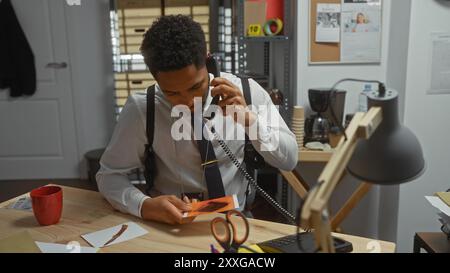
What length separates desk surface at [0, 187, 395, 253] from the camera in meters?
1.03

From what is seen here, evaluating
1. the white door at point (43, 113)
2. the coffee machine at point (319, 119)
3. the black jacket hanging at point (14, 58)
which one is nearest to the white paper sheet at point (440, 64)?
the coffee machine at point (319, 119)

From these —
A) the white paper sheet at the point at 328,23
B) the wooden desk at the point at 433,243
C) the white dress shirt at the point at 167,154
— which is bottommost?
the wooden desk at the point at 433,243

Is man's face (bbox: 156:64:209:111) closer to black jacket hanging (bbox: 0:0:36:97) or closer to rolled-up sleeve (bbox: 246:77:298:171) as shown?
rolled-up sleeve (bbox: 246:77:298:171)

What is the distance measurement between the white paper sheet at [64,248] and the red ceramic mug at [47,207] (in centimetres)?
11

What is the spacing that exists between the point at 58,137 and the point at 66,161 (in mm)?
239

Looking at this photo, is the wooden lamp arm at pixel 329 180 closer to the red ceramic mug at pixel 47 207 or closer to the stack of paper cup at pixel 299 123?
the red ceramic mug at pixel 47 207

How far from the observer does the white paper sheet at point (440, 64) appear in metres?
2.08

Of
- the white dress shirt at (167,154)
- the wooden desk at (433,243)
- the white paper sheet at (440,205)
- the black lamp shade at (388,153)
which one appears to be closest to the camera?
the black lamp shade at (388,153)

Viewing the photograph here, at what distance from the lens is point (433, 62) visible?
2.11 metres

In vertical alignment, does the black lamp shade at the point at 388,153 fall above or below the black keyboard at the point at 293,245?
above

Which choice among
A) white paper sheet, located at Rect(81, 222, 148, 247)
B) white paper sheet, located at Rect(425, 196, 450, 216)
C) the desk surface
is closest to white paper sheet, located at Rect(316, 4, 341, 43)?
white paper sheet, located at Rect(425, 196, 450, 216)

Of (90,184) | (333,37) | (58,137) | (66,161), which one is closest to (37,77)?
(58,137)

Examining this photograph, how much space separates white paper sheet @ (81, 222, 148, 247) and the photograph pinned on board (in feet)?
0.45
